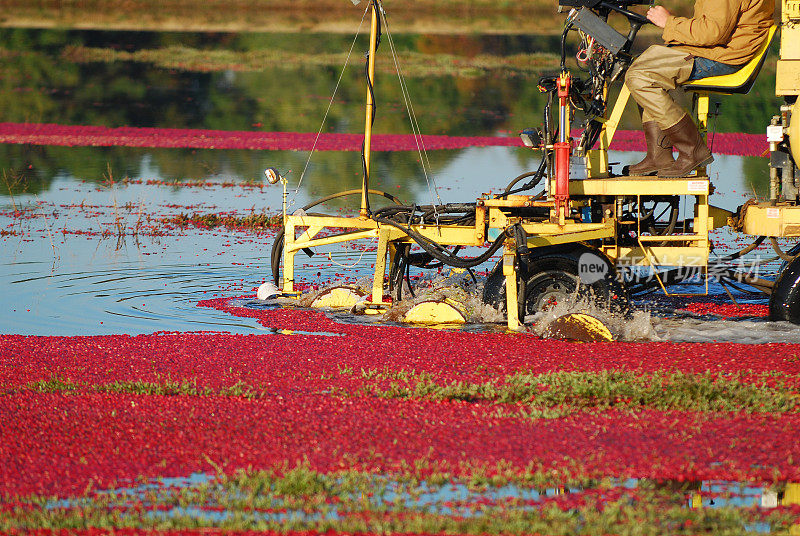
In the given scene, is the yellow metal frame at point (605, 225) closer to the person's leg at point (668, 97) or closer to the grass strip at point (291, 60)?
the person's leg at point (668, 97)

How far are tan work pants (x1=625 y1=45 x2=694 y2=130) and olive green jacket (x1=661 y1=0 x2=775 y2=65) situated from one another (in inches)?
7.1

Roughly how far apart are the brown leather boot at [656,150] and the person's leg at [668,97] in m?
0.06

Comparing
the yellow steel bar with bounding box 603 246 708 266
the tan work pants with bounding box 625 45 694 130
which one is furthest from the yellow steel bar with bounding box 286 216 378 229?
the tan work pants with bounding box 625 45 694 130

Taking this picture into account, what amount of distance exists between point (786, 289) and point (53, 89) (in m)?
38.8

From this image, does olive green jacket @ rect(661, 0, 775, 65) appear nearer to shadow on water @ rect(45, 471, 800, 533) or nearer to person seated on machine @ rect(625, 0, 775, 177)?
person seated on machine @ rect(625, 0, 775, 177)

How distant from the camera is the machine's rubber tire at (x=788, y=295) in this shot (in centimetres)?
1111

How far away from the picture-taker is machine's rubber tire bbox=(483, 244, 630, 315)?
1085 centimetres

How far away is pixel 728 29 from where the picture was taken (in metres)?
10.6

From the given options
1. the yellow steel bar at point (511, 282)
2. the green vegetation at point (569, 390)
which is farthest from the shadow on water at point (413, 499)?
the yellow steel bar at point (511, 282)

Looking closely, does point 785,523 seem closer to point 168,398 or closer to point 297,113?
point 168,398

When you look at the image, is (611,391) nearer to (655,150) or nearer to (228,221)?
(655,150)

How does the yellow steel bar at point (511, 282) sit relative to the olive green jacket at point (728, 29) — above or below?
below

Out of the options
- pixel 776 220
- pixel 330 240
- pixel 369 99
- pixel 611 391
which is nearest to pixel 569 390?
pixel 611 391

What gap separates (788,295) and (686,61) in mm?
2302
